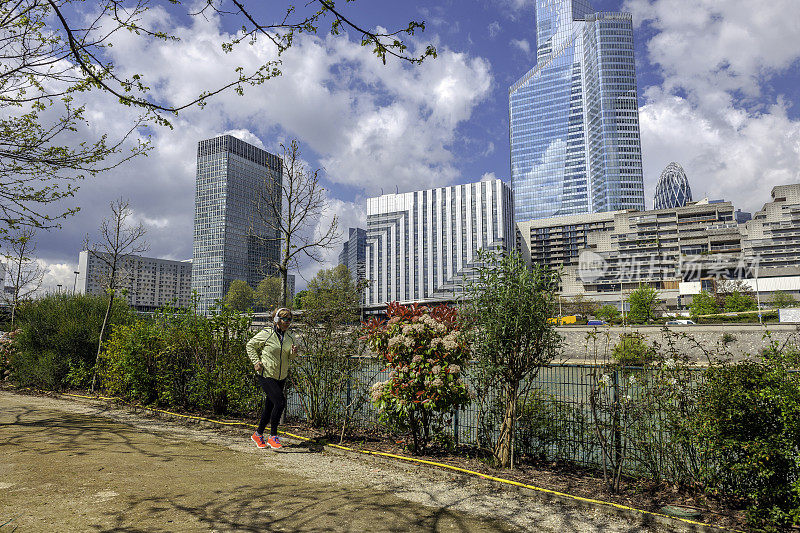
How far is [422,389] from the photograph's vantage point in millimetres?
5727

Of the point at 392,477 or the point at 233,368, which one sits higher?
the point at 233,368

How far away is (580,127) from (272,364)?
620 ft

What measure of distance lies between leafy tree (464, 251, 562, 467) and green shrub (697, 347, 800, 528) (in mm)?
1670

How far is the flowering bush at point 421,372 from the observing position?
A: 5617 millimetres

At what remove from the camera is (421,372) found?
5715mm

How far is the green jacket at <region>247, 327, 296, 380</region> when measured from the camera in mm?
6172

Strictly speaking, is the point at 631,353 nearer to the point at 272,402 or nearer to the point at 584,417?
the point at 584,417

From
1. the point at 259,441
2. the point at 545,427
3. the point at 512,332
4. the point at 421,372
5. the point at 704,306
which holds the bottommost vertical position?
the point at 259,441

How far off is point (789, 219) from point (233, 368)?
419ft

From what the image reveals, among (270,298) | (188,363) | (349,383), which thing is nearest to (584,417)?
(349,383)

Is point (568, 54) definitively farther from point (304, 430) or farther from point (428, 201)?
point (304, 430)

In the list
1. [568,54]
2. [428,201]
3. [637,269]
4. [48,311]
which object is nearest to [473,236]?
[428,201]

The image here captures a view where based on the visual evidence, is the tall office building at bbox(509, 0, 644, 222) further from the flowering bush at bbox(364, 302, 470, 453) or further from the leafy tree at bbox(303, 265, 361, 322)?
the flowering bush at bbox(364, 302, 470, 453)

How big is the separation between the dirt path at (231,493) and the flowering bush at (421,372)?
2.40ft
